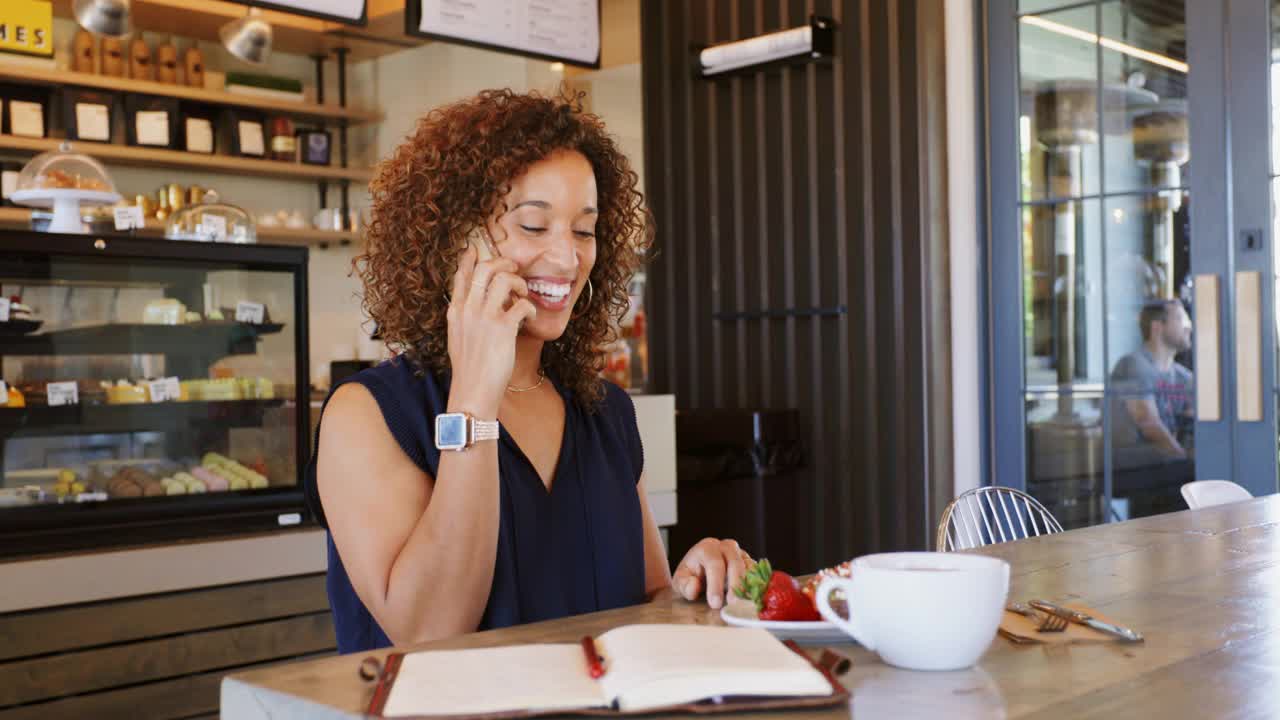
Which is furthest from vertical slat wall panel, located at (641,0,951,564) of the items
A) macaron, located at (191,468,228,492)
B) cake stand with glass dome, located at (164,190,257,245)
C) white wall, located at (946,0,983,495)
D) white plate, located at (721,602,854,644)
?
white plate, located at (721,602,854,644)

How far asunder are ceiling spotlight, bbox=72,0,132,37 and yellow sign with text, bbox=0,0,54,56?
85 centimetres

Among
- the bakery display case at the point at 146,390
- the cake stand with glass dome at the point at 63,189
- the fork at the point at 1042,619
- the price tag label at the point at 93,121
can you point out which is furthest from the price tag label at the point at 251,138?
the fork at the point at 1042,619

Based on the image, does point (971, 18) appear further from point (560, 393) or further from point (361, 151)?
point (361, 151)

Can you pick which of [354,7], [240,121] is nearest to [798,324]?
[354,7]

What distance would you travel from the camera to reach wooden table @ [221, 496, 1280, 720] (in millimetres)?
906

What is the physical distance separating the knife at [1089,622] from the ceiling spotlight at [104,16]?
482 cm

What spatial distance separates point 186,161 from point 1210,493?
16.8ft

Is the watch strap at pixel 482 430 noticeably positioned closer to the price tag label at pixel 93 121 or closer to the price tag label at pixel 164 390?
the price tag label at pixel 164 390

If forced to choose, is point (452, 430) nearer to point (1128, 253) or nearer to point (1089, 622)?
point (1089, 622)

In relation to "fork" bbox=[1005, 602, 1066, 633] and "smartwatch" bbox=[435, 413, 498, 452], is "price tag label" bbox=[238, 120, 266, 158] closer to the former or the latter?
"smartwatch" bbox=[435, 413, 498, 452]

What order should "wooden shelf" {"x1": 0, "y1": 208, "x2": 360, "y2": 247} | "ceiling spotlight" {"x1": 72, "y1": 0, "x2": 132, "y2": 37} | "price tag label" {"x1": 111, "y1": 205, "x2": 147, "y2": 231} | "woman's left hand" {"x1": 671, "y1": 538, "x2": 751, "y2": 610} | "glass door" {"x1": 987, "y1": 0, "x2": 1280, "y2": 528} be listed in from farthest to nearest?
"wooden shelf" {"x1": 0, "y1": 208, "x2": 360, "y2": 247} < "ceiling spotlight" {"x1": 72, "y1": 0, "x2": 132, "y2": 37} < "glass door" {"x1": 987, "y1": 0, "x2": 1280, "y2": 528} < "price tag label" {"x1": 111, "y1": 205, "x2": 147, "y2": 231} < "woman's left hand" {"x1": 671, "y1": 538, "x2": 751, "y2": 610}

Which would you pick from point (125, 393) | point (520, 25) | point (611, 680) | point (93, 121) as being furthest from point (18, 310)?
point (93, 121)

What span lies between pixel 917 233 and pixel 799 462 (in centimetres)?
92

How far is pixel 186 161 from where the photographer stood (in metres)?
6.35
